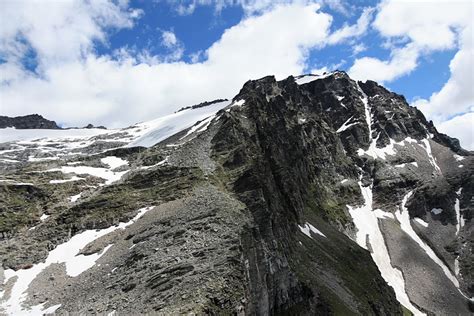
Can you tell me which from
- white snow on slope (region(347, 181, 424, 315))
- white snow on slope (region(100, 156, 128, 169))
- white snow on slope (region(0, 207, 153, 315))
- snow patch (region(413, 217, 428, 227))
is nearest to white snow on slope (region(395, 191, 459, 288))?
snow patch (region(413, 217, 428, 227))

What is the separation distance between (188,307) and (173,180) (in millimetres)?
32207

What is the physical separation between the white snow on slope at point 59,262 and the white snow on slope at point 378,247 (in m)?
114

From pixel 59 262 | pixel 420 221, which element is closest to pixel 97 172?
pixel 59 262

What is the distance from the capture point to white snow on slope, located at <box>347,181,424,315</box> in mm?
148012

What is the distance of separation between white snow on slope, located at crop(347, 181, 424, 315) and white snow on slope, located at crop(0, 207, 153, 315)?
113652 mm

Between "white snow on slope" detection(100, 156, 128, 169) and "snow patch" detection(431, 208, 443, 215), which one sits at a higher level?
"white snow on slope" detection(100, 156, 128, 169)

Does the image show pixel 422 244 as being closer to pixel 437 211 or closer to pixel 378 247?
pixel 378 247

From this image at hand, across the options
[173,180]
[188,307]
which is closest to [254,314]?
[188,307]

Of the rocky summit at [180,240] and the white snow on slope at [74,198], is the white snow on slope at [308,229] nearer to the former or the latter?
the rocky summit at [180,240]

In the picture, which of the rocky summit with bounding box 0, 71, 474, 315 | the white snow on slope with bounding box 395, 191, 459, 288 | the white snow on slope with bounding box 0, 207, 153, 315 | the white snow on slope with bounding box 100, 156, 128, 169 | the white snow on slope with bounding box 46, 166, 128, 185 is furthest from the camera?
the white snow on slope with bounding box 395, 191, 459, 288

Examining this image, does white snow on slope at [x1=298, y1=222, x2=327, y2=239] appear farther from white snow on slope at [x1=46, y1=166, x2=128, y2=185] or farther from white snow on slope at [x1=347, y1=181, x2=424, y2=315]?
white snow on slope at [x1=347, y1=181, x2=424, y2=315]

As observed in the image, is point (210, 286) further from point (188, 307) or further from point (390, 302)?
point (390, 302)

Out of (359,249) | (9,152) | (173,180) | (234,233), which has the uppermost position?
(9,152)

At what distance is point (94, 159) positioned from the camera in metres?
94.4
